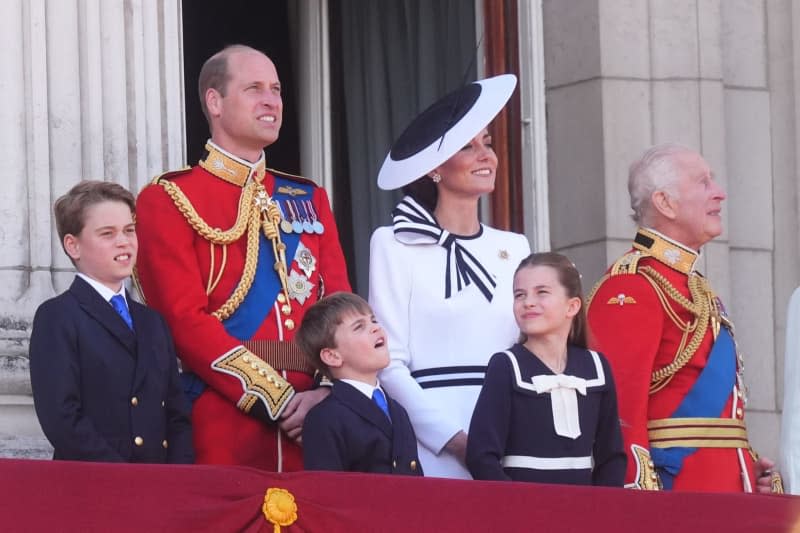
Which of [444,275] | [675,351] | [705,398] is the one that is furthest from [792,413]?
[444,275]

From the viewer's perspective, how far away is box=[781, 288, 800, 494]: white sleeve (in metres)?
7.08

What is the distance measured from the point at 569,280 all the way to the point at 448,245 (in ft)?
1.66

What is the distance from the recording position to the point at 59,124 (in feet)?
24.8

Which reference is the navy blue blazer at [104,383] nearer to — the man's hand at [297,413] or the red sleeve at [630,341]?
the man's hand at [297,413]

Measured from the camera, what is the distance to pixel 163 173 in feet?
24.0

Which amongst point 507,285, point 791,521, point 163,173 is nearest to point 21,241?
point 163,173

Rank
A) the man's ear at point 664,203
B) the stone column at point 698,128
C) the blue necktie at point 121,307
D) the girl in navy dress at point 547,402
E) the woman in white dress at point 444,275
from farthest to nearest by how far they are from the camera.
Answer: the stone column at point 698,128, the man's ear at point 664,203, the woman in white dress at point 444,275, the girl in navy dress at point 547,402, the blue necktie at point 121,307

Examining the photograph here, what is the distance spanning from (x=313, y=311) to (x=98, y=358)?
27.6 inches

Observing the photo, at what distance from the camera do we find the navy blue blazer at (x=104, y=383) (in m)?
6.24

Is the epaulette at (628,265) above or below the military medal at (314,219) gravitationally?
below

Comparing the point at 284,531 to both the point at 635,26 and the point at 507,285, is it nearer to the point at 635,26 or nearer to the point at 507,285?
the point at 507,285

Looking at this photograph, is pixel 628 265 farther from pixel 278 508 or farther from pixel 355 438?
pixel 278 508

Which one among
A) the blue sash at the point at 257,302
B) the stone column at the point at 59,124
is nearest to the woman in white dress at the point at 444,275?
the blue sash at the point at 257,302

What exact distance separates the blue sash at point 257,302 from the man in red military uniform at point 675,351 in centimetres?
101
